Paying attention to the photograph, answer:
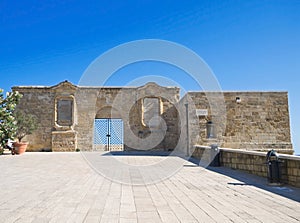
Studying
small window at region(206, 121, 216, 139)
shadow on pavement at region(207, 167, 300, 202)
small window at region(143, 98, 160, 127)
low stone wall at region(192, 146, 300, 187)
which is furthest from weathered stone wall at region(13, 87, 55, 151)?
shadow on pavement at region(207, 167, 300, 202)

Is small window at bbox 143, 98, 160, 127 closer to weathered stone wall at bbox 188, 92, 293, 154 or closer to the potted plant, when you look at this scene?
weathered stone wall at bbox 188, 92, 293, 154

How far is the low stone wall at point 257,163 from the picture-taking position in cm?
477

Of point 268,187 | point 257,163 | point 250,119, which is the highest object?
point 250,119

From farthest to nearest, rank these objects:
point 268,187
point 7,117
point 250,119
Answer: point 250,119
point 7,117
point 268,187

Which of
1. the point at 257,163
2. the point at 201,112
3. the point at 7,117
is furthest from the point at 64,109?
the point at 257,163

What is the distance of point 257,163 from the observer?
614 centimetres

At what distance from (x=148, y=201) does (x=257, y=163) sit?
328 centimetres

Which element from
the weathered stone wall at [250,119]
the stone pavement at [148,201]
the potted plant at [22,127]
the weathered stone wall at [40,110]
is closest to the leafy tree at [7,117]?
the potted plant at [22,127]

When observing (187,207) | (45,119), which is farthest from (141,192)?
(45,119)

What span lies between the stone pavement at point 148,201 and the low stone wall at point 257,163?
26cm

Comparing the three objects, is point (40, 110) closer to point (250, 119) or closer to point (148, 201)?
point (250, 119)

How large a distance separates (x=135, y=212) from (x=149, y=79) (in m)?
13.4

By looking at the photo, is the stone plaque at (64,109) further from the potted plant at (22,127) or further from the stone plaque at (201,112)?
the stone plaque at (201,112)

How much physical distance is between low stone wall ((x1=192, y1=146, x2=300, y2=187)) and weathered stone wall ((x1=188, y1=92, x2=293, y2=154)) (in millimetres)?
3915
